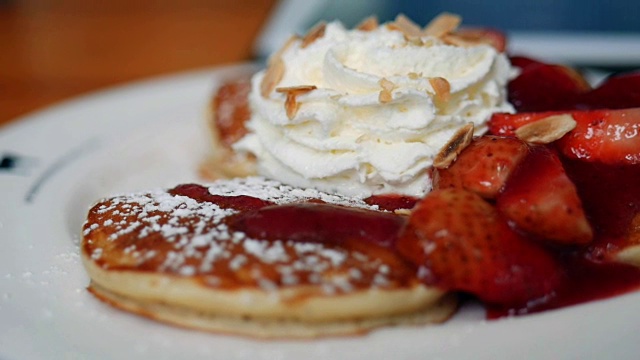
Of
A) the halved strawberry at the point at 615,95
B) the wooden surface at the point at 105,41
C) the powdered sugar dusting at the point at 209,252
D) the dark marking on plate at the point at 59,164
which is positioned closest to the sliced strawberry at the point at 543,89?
the halved strawberry at the point at 615,95

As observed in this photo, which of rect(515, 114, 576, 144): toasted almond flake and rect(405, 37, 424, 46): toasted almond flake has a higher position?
rect(405, 37, 424, 46): toasted almond flake

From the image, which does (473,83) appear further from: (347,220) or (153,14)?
(153,14)

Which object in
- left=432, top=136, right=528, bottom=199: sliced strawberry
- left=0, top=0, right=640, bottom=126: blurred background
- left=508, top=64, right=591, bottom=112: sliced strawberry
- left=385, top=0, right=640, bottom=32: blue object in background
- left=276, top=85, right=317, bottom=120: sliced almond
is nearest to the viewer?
left=432, top=136, right=528, bottom=199: sliced strawberry

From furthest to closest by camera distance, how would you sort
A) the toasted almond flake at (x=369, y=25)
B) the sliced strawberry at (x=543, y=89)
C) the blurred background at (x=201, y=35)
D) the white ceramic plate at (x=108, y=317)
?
the blurred background at (x=201, y=35) < the toasted almond flake at (x=369, y=25) < the sliced strawberry at (x=543, y=89) < the white ceramic plate at (x=108, y=317)

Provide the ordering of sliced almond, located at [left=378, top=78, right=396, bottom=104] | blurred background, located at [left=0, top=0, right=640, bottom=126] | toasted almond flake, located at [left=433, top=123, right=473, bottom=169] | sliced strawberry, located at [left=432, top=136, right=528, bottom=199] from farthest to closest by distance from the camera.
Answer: blurred background, located at [left=0, top=0, right=640, bottom=126], sliced almond, located at [left=378, top=78, right=396, bottom=104], toasted almond flake, located at [left=433, top=123, right=473, bottom=169], sliced strawberry, located at [left=432, top=136, right=528, bottom=199]

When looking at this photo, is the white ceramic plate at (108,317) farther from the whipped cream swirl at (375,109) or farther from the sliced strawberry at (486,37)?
the sliced strawberry at (486,37)

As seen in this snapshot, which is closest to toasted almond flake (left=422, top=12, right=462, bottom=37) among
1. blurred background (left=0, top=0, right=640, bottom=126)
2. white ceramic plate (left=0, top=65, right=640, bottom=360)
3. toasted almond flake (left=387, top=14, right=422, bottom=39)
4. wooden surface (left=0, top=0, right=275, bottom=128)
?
toasted almond flake (left=387, top=14, right=422, bottom=39)

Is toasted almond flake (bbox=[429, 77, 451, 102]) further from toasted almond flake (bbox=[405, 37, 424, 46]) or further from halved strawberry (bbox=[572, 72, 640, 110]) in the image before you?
halved strawberry (bbox=[572, 72, 640, 110])
